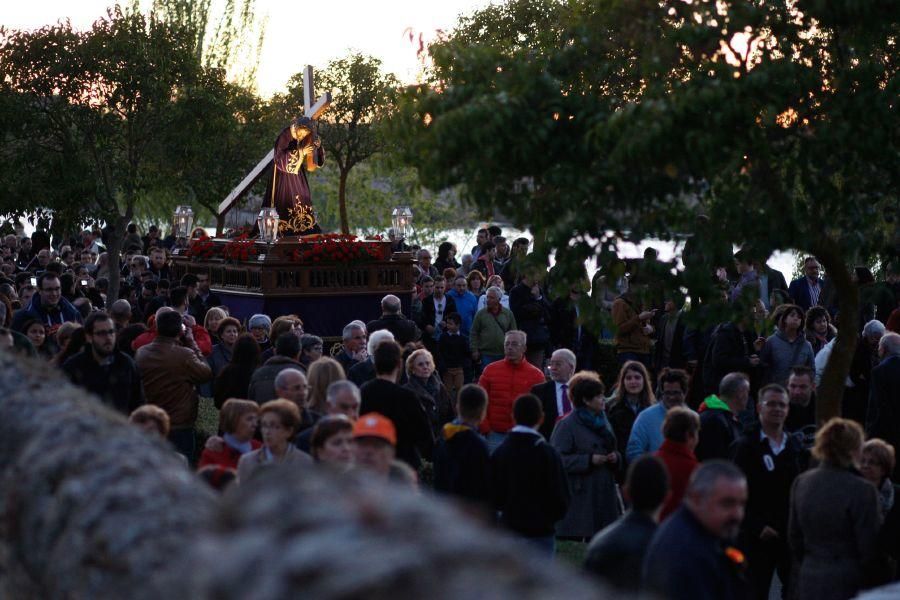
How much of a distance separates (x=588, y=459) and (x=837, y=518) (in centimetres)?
240

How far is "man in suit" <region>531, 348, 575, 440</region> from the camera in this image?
1116cm

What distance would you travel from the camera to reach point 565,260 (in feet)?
26.6

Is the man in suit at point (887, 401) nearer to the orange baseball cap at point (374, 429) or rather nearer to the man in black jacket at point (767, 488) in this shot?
the man in black jacket at point (767, 488)

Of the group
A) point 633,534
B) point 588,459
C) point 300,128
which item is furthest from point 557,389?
point 300,128

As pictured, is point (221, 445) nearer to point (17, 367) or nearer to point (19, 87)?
point (17, 367)

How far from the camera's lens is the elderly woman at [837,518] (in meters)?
7.38

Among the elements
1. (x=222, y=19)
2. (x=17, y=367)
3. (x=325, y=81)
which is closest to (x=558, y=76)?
(x=17, y=367)

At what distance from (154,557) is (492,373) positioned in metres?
8.84

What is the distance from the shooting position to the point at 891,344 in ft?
38.6

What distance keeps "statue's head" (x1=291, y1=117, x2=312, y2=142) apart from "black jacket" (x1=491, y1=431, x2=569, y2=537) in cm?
1629

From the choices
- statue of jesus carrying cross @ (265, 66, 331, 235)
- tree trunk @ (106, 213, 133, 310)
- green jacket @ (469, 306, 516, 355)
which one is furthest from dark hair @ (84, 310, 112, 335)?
statue of jesus carrying cross @ (265, 66, 331, 235)

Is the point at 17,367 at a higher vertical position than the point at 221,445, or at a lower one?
higher

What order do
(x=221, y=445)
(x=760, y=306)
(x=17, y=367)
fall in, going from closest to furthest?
(x=17, y=367)
(x=221, y=445)
(x=760, y=306)

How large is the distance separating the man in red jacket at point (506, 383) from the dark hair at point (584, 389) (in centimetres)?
174
